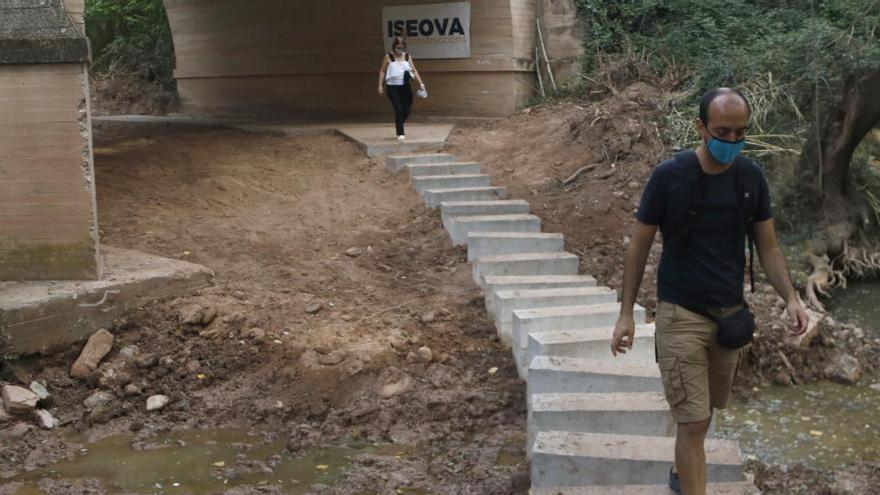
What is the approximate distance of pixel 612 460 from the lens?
4945mm

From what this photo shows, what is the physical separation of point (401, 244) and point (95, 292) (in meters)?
3.17

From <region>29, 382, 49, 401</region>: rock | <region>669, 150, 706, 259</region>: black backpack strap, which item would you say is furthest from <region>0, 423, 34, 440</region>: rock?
<region>669, 150, 706, 259</region>: black backpack strap

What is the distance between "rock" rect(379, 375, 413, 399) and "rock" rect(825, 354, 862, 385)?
3682 millimetres

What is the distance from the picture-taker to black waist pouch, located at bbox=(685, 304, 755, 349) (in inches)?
156

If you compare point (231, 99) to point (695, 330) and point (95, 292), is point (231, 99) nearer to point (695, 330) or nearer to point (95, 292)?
point (95, 292)

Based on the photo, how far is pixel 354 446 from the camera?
6398 millimetres

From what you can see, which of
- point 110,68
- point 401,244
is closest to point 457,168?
point 401,244

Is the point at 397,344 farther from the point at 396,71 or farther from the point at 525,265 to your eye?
the point at 396,71

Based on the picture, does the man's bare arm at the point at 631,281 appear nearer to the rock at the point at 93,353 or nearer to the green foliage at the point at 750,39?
the rock at the point at 93,353

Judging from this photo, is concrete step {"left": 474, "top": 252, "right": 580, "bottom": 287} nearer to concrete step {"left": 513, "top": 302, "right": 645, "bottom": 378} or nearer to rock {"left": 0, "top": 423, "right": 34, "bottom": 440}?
concrete step {"left": 513, "top": 302, "right": 645, "bottom": 378}

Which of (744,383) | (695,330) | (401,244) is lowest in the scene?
(744,383)

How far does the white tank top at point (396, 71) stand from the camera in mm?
12828

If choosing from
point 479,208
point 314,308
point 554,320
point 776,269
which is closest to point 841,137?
point 479,208

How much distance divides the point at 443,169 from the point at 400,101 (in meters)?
1.86
